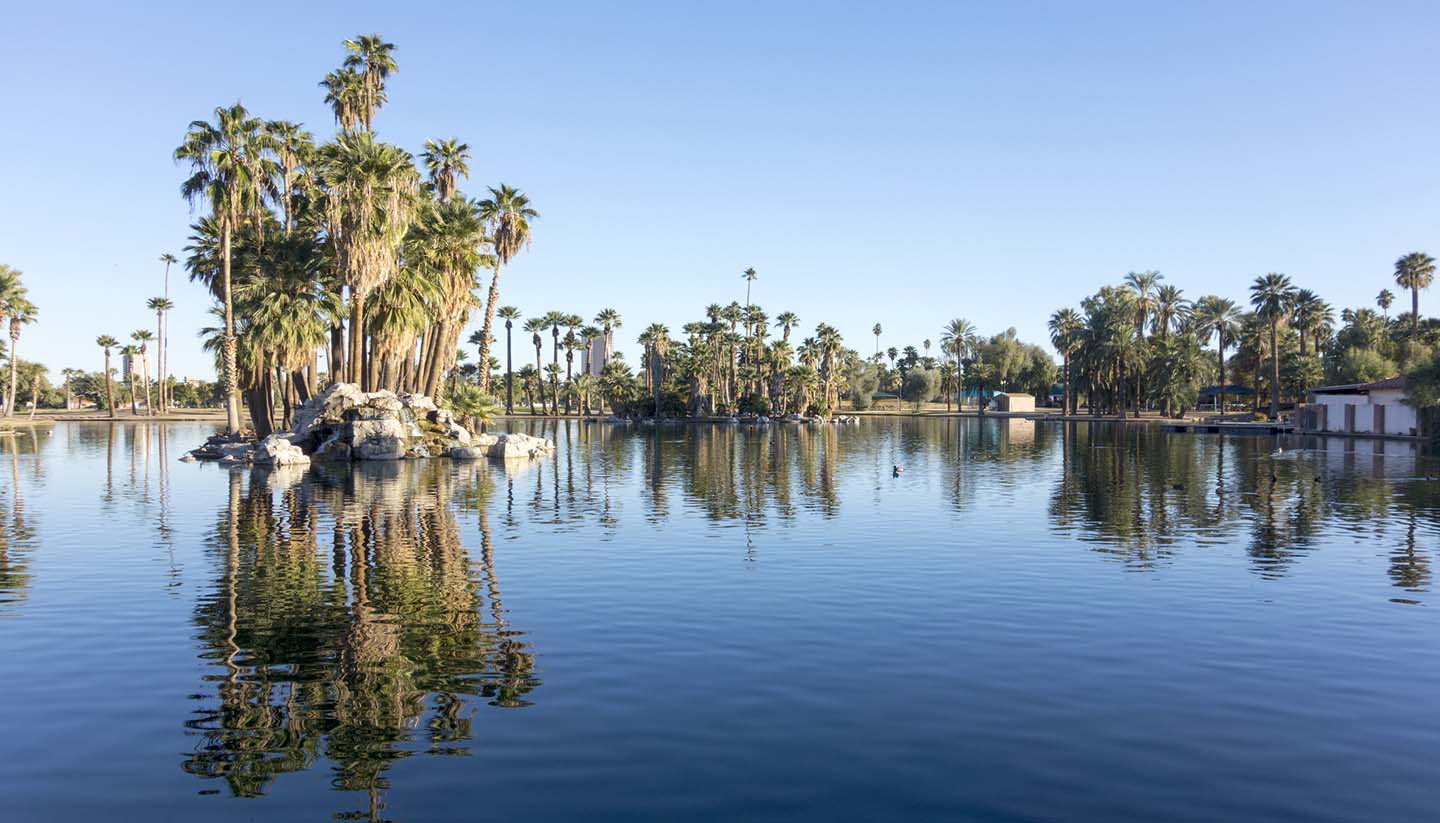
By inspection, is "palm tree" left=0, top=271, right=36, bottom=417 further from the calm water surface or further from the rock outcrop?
the calm water surface

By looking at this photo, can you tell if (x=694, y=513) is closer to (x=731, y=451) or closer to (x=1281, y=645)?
(x=1281, y=645)

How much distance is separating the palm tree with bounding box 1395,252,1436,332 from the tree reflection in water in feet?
399

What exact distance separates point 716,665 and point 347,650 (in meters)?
5.71

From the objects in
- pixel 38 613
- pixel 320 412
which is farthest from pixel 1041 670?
pixel 320 412

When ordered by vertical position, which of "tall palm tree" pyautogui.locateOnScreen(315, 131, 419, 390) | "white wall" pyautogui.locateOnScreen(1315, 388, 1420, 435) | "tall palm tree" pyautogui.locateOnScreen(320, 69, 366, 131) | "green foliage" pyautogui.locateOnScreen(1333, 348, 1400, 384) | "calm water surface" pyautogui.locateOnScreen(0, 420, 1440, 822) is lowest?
"calm water surface" pyautogui.locateOnScreen(0, 420, 1440, 822)

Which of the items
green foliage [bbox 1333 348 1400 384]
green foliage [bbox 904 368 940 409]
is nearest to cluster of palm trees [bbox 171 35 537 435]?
green foliage [bbox 1333 348 1400 384]

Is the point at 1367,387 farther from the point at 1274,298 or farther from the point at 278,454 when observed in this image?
the point at 278,454

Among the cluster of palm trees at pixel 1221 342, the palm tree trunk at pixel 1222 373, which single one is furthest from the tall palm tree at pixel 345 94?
the palm tree trunk at pixel 1222 373

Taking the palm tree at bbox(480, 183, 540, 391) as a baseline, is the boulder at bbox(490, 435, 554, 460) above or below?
below

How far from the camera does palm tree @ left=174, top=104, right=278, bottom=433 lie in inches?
2251

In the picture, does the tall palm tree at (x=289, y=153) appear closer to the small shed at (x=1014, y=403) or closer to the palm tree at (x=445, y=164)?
the palm tree at (x=445, y=164)

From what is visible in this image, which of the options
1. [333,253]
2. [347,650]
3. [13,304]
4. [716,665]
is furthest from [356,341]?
[13,304]

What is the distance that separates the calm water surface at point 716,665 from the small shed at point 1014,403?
142 meters

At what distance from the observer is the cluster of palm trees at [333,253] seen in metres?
55.8
